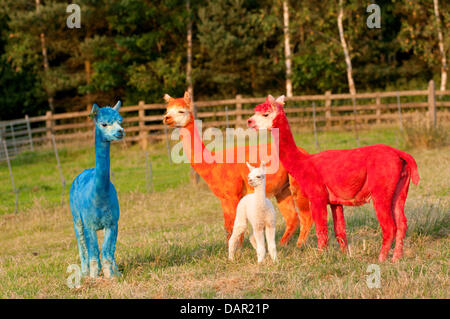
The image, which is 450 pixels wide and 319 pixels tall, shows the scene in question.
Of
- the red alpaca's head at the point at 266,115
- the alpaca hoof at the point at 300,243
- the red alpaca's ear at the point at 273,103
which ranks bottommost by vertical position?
the alpaca hoof at the point at 300,243

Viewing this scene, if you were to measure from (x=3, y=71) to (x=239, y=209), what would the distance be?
76.5 feet

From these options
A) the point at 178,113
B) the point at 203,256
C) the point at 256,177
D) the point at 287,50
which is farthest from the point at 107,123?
the point at 287,50

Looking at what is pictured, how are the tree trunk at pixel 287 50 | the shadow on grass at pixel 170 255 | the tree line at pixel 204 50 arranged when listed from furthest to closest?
the tree trunk at pixel 287 50, the tree line at pixel 204 50, the shadow on grass at pixel 170 255

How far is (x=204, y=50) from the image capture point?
94.1 ft

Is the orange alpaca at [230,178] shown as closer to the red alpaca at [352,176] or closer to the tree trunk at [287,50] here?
the red alpaca at [352,176]

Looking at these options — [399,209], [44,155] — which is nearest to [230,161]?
[399,209]

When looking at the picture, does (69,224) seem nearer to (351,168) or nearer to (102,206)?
(102,206)

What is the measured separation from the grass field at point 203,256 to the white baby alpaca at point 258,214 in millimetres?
200

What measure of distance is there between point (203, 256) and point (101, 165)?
157 cm

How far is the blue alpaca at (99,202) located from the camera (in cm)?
547

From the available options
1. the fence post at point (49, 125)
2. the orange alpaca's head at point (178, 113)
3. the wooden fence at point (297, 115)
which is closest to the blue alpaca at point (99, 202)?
the orange alpaca's head at point (178, 113)

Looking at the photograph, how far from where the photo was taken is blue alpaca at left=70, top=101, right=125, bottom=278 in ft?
17.9

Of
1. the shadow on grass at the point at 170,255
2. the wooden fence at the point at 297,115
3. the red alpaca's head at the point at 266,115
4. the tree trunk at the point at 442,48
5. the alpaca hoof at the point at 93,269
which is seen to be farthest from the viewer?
the tree trunk at the point at 442,48

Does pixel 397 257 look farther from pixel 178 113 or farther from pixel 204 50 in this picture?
pixel 204 50
